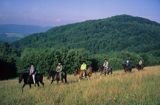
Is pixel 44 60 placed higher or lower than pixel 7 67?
higher

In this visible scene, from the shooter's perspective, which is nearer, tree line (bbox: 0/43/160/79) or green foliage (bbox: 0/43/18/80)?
green foliage (bbox: 0/43/18/80)

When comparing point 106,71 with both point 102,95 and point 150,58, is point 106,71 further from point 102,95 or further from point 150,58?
point 150,58

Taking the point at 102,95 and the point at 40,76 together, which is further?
the point at 40,76

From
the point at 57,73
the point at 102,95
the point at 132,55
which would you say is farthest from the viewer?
the point at 132,55

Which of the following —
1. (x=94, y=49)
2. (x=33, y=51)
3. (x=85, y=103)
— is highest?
(x=85, y=103)

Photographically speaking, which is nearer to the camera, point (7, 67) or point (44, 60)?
point (7, 67)

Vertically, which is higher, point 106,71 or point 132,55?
point 106,71

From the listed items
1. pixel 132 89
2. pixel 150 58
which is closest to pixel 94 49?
pixel 150 58

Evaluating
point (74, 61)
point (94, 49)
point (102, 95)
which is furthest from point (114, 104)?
point (94, 49)

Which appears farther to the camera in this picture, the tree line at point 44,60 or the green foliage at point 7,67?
the tree line at point 44,60

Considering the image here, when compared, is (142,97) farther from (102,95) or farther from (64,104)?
(64,104)

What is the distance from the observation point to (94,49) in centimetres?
19262

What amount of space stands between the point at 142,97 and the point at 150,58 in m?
78.8

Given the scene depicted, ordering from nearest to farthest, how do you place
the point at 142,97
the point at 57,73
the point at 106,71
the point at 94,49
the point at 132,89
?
the point at 142,97
the point at 132,89
the point at 57,73
the point at 106,71
the point at 94,49
